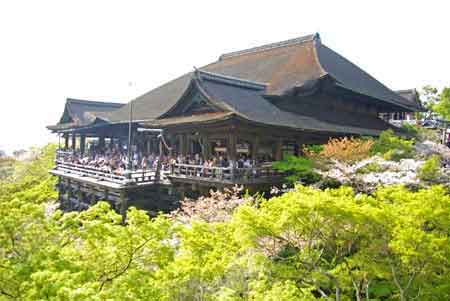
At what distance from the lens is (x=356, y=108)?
27.0 metres

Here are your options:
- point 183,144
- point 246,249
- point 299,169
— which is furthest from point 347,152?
point 183,144

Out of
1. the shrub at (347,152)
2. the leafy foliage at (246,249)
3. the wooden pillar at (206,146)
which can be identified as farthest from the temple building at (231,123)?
the leafy foliage at (246,249)

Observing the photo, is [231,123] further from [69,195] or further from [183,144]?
[69,195]

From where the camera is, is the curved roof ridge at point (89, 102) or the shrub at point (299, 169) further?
the curved roof ridge at point (89, 102)

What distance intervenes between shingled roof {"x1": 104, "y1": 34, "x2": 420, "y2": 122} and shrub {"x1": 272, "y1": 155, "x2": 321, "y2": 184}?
591 centimetres

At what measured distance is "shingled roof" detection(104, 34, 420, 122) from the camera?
74.8ft

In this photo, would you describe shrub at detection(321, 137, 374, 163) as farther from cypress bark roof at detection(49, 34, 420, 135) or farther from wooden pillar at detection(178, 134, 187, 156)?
wooden pillar at detection(178, 134, 187, 156)

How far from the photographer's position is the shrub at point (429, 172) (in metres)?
12.7

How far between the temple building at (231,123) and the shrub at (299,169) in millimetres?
645

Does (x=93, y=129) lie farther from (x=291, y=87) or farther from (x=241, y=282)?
(x=241, y=282)

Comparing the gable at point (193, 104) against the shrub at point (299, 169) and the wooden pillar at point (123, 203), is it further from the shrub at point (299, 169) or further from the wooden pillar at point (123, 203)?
the wooden pillar at point (123, 203)

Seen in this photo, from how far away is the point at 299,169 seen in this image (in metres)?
16.0

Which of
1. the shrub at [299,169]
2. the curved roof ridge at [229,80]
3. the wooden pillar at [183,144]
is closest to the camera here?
the shrub at [299,169]

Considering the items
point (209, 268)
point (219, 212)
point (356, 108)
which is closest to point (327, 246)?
point (209, 268)
